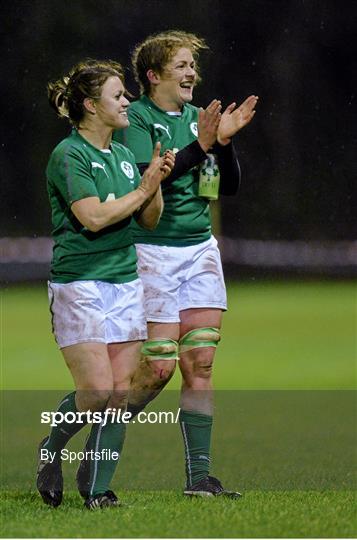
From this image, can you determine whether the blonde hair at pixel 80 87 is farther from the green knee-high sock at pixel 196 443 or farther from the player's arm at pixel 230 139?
the green knee-high sock at pixel 196 443

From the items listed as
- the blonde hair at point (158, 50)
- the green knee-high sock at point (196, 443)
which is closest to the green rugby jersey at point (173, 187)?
the blonde hair at point (158, 50)

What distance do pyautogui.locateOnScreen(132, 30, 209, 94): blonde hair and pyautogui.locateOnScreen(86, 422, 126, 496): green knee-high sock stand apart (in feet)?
5.34

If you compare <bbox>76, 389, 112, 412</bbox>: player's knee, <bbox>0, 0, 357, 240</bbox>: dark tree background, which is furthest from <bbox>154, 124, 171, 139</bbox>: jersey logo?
<bbox>76, 389, 112, 412</bbox>: player's knee

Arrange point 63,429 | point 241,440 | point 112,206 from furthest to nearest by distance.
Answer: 1. point 241,440
2. point 63,429
3. point 112,206

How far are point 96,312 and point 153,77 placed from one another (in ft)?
4.15

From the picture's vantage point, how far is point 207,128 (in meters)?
6.25

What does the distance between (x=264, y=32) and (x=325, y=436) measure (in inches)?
134

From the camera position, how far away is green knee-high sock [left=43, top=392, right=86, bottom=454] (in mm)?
6043

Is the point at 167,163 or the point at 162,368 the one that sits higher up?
the point at 167,163

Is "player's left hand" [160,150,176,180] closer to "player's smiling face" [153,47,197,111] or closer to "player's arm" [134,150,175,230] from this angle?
"player's arm" [134,150,175,230]

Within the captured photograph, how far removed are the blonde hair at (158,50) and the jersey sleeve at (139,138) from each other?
21cm

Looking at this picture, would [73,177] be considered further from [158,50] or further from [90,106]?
[158,50]

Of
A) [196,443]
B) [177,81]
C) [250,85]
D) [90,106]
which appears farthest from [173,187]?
[250,85]

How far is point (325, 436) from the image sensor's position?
8.84m
